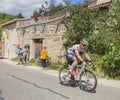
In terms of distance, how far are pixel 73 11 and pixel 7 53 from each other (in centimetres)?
1982

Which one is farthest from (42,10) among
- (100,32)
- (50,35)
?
(100,32)

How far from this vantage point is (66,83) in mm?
11328

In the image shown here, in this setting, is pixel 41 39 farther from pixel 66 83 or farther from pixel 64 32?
pixel 66 83

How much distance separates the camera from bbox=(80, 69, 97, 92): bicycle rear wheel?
383 inches

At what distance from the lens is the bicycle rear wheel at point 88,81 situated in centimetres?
972

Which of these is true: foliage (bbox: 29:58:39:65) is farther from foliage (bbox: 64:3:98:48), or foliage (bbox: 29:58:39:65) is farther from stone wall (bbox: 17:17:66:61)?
foliage (bbox: 64:3:98:48)

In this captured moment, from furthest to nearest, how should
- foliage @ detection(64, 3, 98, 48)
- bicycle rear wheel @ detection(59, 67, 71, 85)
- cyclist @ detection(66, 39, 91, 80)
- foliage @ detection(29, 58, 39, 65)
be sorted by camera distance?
foliage @ detection(29, 58, 39, 65) → foliage @ detection(64, 3, 98, 48) → bicycle rear wheel @ detection(59, 67, 71, 85) → cyclist @ detection(66, 39, 91, 80)

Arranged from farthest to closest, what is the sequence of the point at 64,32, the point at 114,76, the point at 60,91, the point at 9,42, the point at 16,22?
the point at 9,42 → the point at 16,22 → the point at 64,32 → the point at 114,76 → the point at 60,91

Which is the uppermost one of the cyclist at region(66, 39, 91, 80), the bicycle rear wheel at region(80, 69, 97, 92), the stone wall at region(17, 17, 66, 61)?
the stone wall at region(17, 17, 66, 61)

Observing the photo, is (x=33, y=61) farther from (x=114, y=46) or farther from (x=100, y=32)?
(x=114, y=46)

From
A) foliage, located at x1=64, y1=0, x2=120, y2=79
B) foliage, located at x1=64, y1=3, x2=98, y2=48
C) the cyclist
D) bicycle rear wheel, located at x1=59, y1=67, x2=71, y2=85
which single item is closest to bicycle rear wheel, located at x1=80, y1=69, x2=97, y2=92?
the cyclist

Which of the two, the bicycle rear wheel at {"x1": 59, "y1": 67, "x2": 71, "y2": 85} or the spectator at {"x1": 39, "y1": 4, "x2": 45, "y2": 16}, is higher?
the spectator at {"x1": 39, "y1": 4, "x2": 45, "y2": 16}

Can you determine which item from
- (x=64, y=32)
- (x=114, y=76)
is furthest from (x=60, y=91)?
(x=64, y=32)

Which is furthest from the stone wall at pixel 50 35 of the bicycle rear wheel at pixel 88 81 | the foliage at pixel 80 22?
the bicycle rear wheel at pixel 88 81
